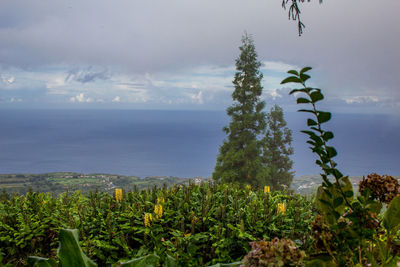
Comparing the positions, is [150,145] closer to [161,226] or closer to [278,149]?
[278,149]

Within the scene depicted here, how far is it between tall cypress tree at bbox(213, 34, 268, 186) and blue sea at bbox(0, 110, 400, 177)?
3372 centimetres

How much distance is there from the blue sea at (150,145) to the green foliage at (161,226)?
143 feet

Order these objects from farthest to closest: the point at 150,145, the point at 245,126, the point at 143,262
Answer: the point at 150,145 < the point at 245,126 < the point at 143,262

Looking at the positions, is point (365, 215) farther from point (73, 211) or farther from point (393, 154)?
point (393, 154)

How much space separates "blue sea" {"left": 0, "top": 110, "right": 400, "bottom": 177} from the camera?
64875 mm

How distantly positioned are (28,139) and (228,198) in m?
117

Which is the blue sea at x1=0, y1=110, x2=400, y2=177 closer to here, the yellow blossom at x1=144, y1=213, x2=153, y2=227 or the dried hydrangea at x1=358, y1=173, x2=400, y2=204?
the yellow blossom at x1=144, y1=213, x2=153, y2=227

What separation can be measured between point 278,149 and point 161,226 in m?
12.3

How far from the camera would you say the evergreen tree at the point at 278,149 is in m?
12.7

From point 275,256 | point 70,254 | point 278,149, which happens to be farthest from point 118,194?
point 278,149

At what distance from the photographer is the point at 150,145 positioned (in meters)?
104

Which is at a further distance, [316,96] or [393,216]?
[393,216]

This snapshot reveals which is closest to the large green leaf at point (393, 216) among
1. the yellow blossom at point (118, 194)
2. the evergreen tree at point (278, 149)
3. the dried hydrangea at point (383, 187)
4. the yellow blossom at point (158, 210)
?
the dried hydrangea at point (383, 187)

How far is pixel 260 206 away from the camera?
1.64 m
